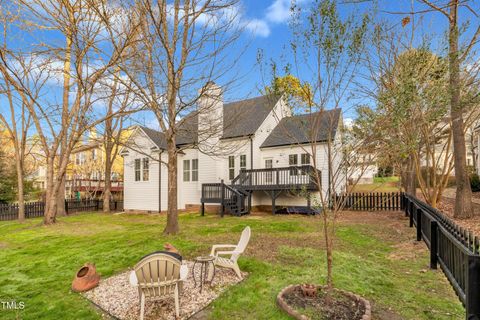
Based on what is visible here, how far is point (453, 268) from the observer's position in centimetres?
429

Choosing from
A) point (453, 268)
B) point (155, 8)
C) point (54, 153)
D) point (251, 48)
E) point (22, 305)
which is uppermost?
point (155, 8)

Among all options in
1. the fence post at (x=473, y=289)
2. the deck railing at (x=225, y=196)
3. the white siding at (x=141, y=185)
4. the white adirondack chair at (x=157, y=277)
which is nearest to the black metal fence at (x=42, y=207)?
the white siding at (x=141, y=185)

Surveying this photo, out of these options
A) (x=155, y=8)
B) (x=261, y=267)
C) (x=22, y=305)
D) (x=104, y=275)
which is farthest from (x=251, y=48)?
(x=22, y=305)

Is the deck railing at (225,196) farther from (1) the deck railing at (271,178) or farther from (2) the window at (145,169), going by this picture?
(2) the window at (145,169)

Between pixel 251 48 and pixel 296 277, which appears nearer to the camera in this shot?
pixel 296 277

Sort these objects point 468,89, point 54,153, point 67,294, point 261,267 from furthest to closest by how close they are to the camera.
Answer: point 54,153 < point 468,89 < point 261,267 < point 67,294

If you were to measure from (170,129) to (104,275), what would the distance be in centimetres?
498

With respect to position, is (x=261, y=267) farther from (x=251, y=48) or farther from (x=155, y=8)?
(x=155, y=8)

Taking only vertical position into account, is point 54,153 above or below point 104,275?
above

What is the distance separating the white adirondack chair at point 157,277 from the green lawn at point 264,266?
742 millimetres

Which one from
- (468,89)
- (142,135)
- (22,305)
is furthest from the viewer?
(142,135)

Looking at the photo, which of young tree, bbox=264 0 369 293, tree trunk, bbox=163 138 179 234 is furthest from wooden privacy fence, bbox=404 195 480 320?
tree trunk, bbox=163 138 179 234

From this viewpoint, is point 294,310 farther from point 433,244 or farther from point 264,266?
point 433,244

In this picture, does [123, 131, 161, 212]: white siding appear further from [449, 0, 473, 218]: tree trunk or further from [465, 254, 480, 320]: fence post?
[465, 254, 480, 320]: fence post
